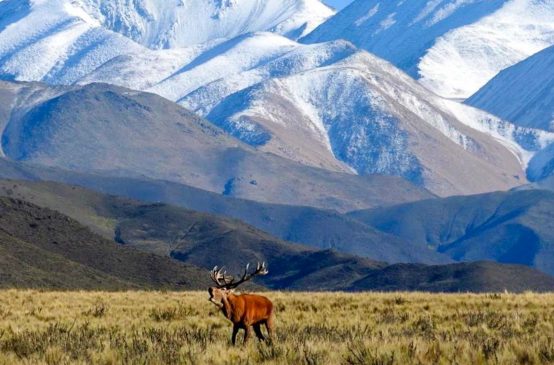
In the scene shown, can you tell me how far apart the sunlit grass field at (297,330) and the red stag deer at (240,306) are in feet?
1.89

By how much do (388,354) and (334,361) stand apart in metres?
1.07

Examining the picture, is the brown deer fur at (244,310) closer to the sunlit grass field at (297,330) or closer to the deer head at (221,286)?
the deer head at (221,286)

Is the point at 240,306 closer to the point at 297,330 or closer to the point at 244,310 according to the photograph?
the point at 244,310

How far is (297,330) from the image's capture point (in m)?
32.2

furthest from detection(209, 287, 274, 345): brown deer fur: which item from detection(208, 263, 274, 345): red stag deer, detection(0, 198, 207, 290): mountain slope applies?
detection(0, 198, 207, 290): mountain slope

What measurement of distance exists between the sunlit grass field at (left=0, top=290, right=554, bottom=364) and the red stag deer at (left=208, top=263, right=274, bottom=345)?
1.89 ft

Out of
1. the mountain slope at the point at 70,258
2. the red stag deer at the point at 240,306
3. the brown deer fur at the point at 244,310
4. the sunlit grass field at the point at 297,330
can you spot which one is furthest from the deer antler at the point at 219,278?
the mountain slope at the point at 70,258

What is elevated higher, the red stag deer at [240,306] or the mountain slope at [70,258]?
the red stag deer at [240,306]

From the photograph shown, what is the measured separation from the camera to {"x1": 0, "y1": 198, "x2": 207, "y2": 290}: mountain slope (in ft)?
358

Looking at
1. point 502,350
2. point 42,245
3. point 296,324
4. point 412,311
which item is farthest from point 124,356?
point 42,245

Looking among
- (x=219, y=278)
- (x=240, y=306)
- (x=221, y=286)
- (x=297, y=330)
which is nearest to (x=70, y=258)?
(x=297, y=330)

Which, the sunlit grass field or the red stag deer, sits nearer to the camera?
the sunlit grass field

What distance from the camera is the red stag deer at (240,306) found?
89.4 feet

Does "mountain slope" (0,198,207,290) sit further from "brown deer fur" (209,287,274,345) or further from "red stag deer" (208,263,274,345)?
"brown deer fur" (209,287,274,345)
